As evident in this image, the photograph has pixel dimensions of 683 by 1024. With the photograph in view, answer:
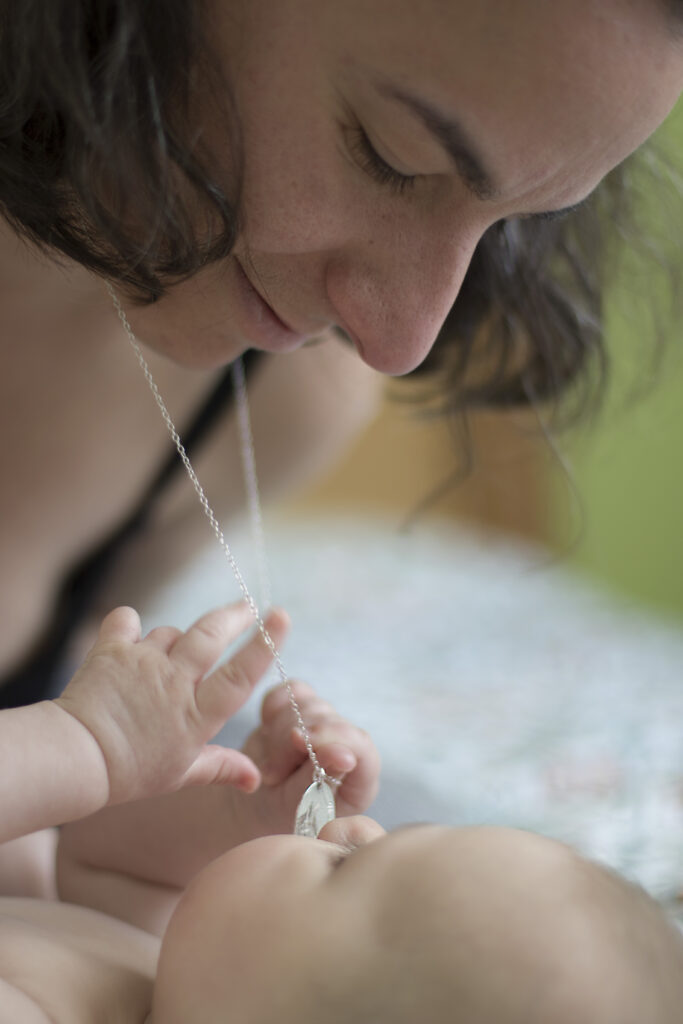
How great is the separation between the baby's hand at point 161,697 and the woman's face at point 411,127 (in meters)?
0.21

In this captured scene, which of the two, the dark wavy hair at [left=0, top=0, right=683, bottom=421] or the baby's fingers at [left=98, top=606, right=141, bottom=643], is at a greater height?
the dark wavy hair at [left=0, top=0, right=683, bottom=421]

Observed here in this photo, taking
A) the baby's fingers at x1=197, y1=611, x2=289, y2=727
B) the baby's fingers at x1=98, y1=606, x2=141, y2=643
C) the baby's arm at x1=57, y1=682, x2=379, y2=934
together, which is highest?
the baby's fingers at x1=98, y1=606, x2=141, y2=643

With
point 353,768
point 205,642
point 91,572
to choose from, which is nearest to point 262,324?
point 205,642

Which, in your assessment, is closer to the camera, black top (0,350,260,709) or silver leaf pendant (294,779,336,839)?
silver leaf pendant (294,779,336,839)

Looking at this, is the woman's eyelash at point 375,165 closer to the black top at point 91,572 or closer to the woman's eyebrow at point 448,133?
the woman's eyebrow at point 448,133

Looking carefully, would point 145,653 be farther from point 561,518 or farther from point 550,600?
point 561,518

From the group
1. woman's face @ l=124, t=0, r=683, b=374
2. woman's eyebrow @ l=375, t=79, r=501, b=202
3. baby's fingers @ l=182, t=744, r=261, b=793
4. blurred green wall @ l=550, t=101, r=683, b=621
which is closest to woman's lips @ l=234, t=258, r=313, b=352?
woman's face @ l=124, t=0, r=683, b=374

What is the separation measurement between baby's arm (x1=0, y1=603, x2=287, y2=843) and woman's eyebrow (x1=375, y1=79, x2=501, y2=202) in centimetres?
30

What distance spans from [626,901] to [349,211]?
39 centimetres

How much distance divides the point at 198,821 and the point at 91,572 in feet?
1.06

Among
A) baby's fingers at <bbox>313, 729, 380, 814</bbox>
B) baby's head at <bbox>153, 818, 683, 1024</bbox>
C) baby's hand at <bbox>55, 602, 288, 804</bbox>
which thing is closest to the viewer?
baby's head at <bbox>153, 818, 683, 1024</bbox>

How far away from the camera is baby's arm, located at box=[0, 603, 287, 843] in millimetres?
554

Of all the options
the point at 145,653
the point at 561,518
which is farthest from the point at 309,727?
the point at 561,518

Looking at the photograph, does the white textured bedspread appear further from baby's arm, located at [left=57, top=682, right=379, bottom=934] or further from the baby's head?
the baby's head
